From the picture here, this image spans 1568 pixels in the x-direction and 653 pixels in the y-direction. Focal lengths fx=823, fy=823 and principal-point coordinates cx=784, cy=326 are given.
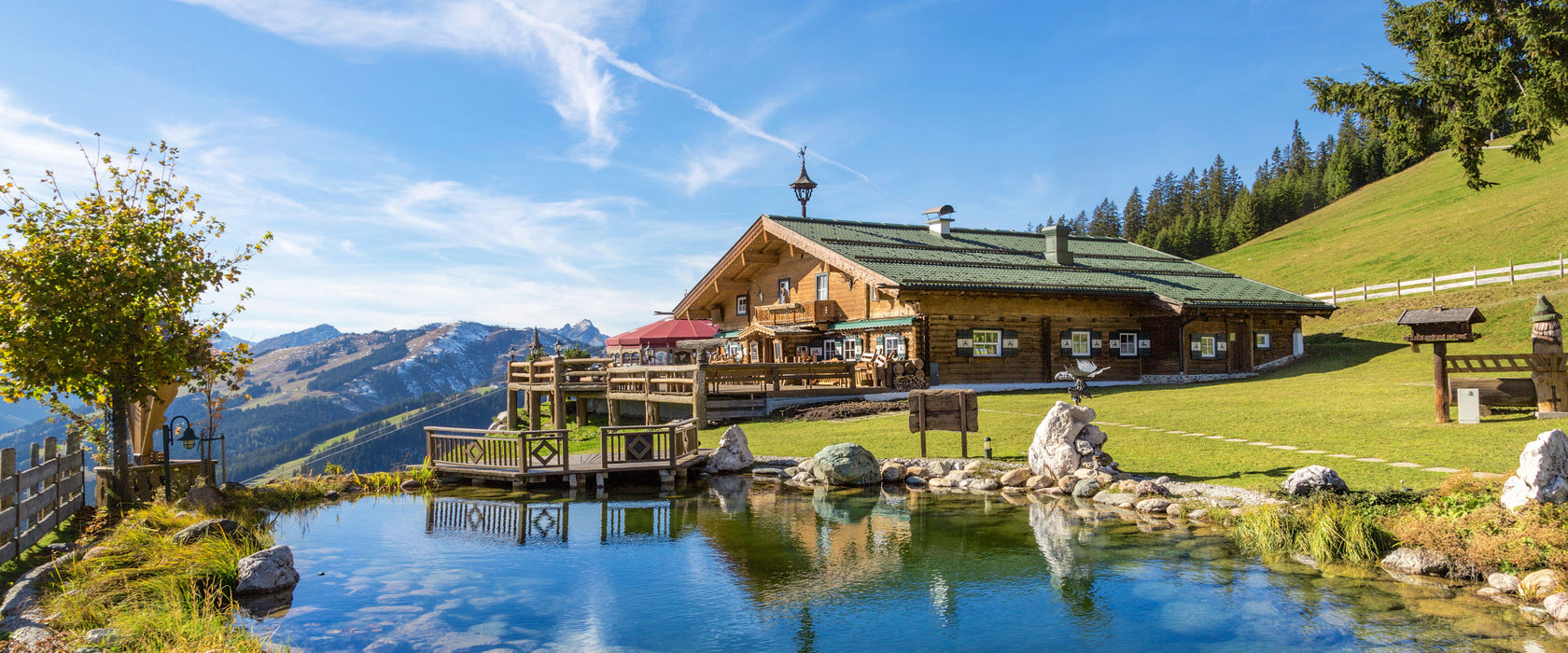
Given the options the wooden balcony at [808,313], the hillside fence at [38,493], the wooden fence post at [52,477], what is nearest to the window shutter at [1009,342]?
the wooden balcony at [808,313]

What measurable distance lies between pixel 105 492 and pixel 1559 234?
64286mm

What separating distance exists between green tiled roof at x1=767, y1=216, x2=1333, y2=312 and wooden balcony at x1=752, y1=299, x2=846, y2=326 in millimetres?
2571

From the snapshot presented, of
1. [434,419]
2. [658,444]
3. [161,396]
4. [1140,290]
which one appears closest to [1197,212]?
[1140,290]

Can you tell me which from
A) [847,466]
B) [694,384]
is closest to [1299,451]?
[847,466]

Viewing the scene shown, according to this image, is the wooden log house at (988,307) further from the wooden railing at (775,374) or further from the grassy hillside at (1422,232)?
the grassy hillside at (1422,232)

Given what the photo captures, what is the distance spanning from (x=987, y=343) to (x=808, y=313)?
24.8 feet

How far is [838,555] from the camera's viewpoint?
443 inches

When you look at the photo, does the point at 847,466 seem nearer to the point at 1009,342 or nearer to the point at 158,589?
the point at 158,589

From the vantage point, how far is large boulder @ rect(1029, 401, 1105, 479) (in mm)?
15086

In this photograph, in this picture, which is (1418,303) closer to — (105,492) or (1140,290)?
(1140,290)

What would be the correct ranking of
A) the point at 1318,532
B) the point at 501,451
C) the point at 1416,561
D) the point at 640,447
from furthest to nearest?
the point at 501,451, the point at 640,447, the point at 1318,532, the point at 1416,561

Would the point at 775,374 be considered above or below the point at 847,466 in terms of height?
above

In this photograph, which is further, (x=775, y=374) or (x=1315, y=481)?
(x=775, y=374)

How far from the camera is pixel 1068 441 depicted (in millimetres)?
15180
